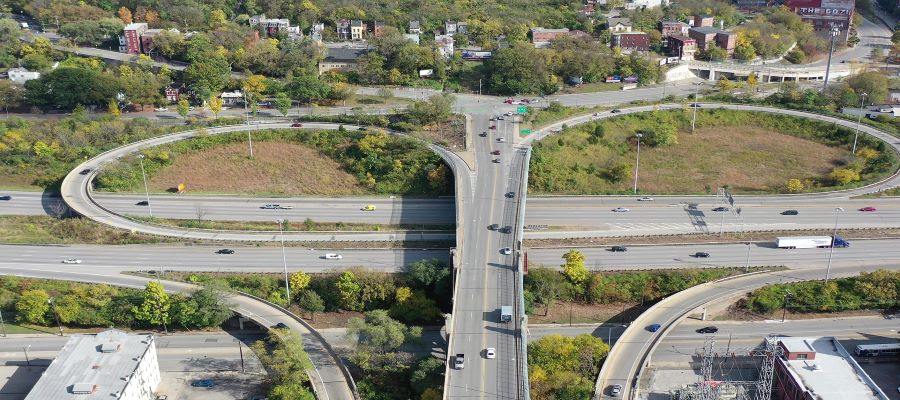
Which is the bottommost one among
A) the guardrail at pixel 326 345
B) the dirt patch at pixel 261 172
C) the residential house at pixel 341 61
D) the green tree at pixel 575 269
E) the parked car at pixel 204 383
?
the parked car at pixel 204 383

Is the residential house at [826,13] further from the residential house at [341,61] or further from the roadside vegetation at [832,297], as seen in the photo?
the roadside vegetation at [832,297]

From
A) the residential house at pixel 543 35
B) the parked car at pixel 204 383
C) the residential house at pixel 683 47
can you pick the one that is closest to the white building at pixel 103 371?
the parked car at pixel 204 383

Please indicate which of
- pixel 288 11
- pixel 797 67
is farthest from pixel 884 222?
pixel 288 11

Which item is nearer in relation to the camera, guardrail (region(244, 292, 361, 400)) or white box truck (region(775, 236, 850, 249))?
guardrail (region(244, 292, 361, 400))

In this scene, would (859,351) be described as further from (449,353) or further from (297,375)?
(297,375)

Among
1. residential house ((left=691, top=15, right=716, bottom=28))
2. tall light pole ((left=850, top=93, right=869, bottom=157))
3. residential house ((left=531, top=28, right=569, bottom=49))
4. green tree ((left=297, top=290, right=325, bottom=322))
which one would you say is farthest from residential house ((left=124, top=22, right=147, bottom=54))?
tall light pole ((left=850, top=93, right=869, bottom=157))

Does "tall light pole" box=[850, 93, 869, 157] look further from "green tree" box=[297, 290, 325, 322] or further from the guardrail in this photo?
the guardrail
